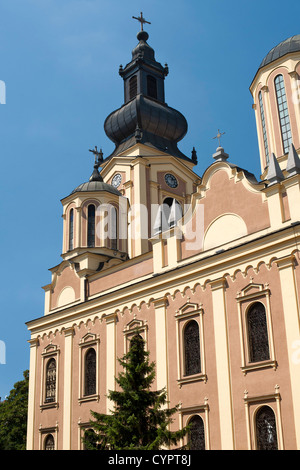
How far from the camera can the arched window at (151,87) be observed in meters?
39.8

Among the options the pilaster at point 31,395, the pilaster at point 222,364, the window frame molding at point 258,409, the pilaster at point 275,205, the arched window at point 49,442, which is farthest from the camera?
the pilaster at point 31,395

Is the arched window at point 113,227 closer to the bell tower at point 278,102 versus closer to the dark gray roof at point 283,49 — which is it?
the bell tower at point 278,102

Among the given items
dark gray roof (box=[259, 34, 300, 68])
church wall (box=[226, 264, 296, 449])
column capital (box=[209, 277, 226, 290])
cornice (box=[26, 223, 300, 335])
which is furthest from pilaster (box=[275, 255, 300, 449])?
dark gray roof (box=[259, 34, 300, 68])

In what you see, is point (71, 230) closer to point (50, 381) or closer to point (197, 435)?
point (50, 381)

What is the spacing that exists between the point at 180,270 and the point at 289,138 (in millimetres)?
7239

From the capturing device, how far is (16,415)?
125ft

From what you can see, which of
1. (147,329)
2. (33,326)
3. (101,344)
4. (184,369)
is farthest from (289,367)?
(33,326)

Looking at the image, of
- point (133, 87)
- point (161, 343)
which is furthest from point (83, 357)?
point (133, 87)

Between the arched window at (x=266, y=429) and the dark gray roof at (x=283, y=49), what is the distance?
15.2 metres

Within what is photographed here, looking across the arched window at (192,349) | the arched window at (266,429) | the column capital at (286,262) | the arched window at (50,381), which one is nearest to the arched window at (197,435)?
the arched window at (192,349)

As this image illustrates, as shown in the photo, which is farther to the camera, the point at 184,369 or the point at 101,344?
the point at 101,344
